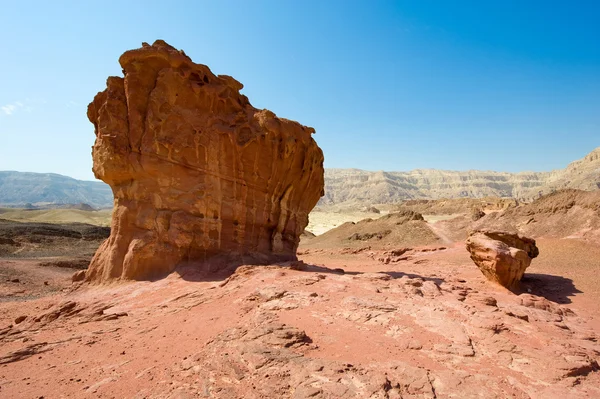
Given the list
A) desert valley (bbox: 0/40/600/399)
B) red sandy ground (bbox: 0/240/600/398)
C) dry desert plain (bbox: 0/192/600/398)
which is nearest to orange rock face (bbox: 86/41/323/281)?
desert valley (bbox: 0/40/600/399)

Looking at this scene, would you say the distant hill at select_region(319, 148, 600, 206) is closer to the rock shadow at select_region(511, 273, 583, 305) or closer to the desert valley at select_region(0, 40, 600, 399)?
the rock shadow at select_region(511, 273, 583, 305)

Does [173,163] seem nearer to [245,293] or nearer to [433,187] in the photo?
[245,293]

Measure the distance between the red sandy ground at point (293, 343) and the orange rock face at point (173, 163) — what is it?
182 centimetres

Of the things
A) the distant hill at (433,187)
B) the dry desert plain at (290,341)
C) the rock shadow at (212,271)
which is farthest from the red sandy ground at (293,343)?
the distant hill at (433,187)

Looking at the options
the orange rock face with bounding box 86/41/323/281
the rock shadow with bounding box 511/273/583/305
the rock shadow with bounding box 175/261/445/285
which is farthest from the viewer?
the rock shadow with bounding box 511/273/583/305

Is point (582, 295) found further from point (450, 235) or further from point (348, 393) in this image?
point (450, 235)

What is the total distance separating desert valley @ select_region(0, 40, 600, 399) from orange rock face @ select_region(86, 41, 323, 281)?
7 centimetres

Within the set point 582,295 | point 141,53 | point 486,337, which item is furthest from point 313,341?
point 582,295

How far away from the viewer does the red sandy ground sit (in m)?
5.23

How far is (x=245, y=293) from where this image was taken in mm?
9695

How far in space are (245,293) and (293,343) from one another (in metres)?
3.69

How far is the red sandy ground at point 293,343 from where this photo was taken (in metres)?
5.23

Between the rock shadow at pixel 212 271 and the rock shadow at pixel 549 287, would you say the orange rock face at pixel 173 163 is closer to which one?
the rock shadow at pixel 212 271

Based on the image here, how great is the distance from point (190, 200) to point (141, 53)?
6497mm
